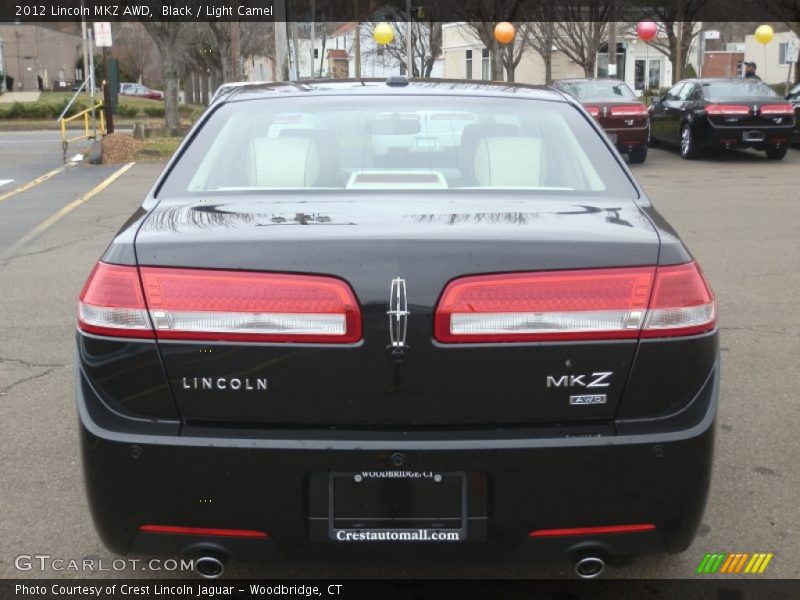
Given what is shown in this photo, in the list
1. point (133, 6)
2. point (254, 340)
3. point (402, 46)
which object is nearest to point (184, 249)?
point (254, 340)

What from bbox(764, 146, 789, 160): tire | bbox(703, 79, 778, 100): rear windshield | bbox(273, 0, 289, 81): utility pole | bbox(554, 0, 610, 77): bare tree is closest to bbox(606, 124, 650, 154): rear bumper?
bbox(703, 79, 778, 100): rear windshield

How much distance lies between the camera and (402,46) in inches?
2168

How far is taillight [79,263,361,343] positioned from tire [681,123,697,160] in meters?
18.0

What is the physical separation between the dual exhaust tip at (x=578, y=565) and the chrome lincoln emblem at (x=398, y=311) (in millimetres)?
783

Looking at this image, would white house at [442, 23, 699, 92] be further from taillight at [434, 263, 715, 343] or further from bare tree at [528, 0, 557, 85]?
taillight at [434, 263, 715, 343]

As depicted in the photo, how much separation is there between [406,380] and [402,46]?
2150 inches

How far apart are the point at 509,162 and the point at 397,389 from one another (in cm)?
122

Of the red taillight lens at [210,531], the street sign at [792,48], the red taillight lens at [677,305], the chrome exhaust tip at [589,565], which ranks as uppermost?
the street sign at [792,48]

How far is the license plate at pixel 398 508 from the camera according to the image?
248 cm

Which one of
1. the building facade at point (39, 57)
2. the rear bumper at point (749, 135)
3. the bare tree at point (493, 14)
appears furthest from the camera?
the building facade at point (39, 57)

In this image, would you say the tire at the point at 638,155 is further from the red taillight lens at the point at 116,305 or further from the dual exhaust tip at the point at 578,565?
the red taillight lens at the point at 116,305

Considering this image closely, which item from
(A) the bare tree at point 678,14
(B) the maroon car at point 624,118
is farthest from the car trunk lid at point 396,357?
(A) the bare tree at point 678,14

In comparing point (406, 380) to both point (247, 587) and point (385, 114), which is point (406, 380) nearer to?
point (247, 587)

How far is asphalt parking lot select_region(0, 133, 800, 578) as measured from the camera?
10.7 ft
